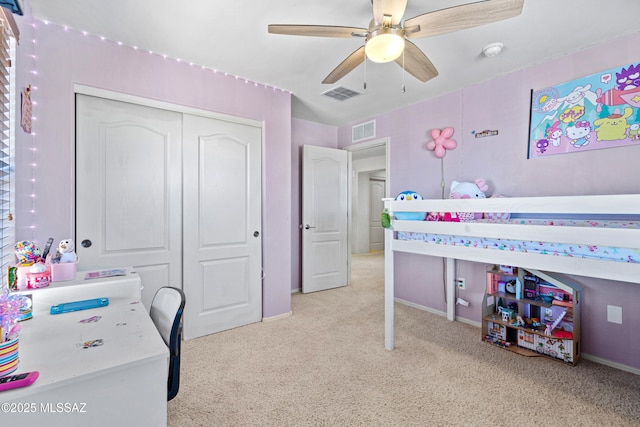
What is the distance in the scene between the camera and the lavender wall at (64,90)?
6.60 feet

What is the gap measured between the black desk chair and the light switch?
2934 mm

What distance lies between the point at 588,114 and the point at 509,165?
0.65 metres

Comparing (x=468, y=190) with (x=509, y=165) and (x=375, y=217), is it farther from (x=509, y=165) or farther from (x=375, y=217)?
(x=375, y=217)

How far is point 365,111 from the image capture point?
12.9 ft

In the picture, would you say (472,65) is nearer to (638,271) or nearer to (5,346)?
(638,271)

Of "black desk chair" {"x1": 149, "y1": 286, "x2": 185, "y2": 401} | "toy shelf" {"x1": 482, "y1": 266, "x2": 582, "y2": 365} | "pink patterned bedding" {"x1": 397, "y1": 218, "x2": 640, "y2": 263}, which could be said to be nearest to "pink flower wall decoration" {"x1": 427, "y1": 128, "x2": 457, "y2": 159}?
"pink patterned bedding" {"x1": 397, "y1": 218, "x2": 640, "y2": 263}

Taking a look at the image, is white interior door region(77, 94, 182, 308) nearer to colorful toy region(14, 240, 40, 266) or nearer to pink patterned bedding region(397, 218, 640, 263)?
colorful toy region(14, 240, 40, 266)

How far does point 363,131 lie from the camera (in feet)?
14.0

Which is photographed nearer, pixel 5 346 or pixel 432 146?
pixel 5 346

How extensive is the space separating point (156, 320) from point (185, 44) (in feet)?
6.55

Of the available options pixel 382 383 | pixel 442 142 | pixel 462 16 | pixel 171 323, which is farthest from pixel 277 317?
pixel 462 16

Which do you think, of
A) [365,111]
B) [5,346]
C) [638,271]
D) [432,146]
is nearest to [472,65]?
[432,146]

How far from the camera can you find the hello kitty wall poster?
2188mm

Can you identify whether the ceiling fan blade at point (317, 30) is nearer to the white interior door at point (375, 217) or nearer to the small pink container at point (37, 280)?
the small pink container at point (37, 280)
